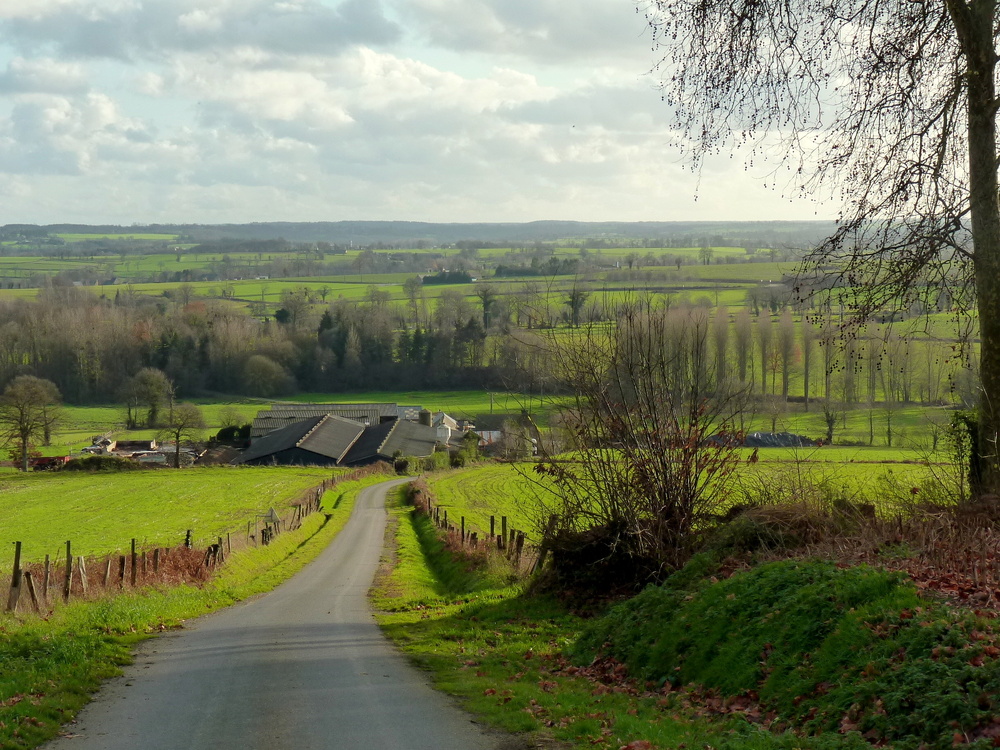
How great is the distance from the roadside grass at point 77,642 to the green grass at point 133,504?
55.2 feet

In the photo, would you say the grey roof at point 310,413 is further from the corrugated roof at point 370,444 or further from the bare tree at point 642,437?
the bare tree at point 642,437

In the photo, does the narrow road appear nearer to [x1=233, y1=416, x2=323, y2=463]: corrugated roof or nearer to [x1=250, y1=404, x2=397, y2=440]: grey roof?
[x1=233, y1=416, x2=323, y2=463]: corrugated roof

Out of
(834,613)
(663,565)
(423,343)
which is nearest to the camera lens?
(834,613)

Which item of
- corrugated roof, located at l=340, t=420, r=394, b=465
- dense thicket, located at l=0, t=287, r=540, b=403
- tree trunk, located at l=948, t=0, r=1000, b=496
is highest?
tree trunk, located at l=948, t=0, r=1000, b=496

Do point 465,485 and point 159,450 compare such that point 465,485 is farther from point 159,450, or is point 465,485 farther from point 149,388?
point 149,388

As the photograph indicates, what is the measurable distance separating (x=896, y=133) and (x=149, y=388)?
10714cm

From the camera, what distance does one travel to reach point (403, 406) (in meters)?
114

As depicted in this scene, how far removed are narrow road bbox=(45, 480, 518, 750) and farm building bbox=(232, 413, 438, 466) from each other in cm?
7112

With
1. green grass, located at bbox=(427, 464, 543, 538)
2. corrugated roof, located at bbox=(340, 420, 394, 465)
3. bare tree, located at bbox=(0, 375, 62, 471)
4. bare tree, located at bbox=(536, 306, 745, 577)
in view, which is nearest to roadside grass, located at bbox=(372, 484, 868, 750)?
bare tree, located at bbox=(536, 306, 745, 577)

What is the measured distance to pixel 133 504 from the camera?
196 ft

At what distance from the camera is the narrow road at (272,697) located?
27.3ft

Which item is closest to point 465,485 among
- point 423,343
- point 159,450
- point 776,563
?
point 159,450

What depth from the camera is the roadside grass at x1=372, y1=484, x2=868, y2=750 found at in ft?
25.2

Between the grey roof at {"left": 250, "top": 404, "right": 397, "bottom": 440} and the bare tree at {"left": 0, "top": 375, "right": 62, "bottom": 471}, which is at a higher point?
the bare tree at {"left": 0, "top": 375, "right": 62, "bottom": 471}
